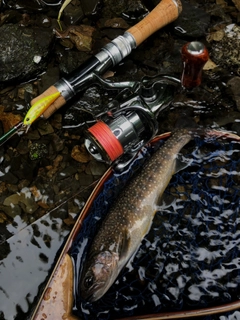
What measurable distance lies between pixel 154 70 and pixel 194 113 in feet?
1.63

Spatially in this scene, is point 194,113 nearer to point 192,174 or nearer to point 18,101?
point 192,174

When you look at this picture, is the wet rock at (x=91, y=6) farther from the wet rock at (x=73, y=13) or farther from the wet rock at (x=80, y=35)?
the wet rock at (x=80, y=35)

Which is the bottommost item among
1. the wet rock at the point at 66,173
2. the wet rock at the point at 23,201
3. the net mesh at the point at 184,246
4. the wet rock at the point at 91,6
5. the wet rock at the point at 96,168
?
the net mesh at the point at 184,246

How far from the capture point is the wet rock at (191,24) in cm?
345

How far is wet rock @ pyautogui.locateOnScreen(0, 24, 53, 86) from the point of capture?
10.6ft

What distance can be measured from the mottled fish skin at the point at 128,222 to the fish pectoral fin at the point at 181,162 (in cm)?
3

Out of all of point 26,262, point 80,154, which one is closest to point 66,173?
point 80,154

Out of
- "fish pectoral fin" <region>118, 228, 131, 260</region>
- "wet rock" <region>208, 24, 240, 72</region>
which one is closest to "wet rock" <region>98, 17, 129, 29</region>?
"wet rock" <region>208, 24, 240, 72</region>

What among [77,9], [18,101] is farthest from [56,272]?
[77,9]

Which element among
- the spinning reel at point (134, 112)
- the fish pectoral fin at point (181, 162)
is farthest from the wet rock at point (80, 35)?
the fish pectoral fin at point (181, 162)

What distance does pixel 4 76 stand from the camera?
3.25m

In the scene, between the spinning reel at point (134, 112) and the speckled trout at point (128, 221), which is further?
the spinning reel at point (134, 112)

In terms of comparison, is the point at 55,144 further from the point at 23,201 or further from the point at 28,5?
the point at 28,5

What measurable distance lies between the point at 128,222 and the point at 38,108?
3.00 ft
